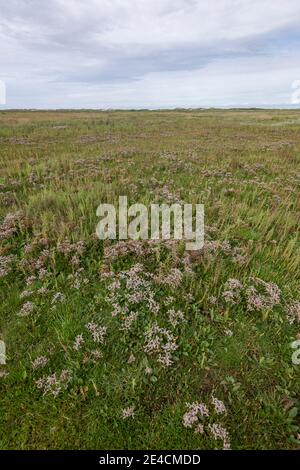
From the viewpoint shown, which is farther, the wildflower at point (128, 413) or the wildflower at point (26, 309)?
the wildflower at point (26, 309)

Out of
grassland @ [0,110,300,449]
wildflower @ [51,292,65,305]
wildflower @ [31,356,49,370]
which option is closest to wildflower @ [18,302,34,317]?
grassland @ [0,110,300,449]

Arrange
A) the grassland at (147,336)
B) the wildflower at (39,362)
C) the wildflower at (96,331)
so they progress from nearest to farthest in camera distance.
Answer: the grassland at (147,336)
the wildflower at (39,362)
the wildflower at (96,331)

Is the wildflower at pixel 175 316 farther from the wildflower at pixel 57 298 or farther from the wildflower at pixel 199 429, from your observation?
the wildflower at pixel 57 298

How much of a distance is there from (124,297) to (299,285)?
3850 mm

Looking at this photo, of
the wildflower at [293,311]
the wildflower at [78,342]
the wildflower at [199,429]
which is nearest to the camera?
the wildflower at [199,429]

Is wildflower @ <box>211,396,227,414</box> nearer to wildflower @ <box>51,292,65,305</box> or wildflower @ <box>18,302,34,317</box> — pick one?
wildflower @ <box>51,292,65,305</box>

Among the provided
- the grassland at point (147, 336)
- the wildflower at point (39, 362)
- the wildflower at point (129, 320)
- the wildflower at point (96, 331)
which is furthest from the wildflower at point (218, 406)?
the wildflower at point (39, 362)

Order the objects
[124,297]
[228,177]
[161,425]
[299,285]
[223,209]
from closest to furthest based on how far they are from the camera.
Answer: [161,425] → [124,297] → [299,285] → [223,209] → [228,177]

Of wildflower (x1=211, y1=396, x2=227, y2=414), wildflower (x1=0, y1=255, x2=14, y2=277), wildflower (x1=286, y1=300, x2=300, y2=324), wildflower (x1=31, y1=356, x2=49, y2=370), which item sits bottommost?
wildflower (x1=211, y1=396, x2=227, y2=414)

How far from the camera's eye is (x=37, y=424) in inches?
137

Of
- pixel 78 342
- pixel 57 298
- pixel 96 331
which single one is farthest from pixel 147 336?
pixel 57 298

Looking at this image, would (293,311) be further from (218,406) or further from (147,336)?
(147,336)

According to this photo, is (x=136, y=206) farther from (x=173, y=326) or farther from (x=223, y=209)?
(x=173, y=326)
